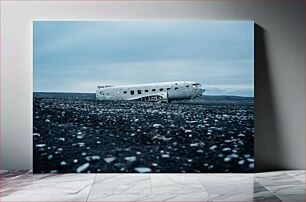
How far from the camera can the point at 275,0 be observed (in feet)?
21.7

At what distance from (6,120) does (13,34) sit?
3.56 ft

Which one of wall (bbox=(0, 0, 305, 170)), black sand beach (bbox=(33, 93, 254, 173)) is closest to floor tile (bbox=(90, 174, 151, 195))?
black sand beach (bbox=(33, 93, 254, 173))

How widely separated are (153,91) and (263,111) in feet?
4.73

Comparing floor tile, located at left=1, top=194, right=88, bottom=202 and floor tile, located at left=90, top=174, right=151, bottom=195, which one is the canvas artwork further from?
floor tile, located at left=1, top=194, right=88, bottom=202

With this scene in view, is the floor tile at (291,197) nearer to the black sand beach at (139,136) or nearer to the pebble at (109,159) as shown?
the black sand beach at (139,136)

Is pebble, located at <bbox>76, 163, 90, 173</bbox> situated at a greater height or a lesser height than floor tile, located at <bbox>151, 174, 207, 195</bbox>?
greater

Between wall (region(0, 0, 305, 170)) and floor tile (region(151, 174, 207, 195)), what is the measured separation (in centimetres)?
110

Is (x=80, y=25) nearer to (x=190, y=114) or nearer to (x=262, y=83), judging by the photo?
(x=190, y=114)

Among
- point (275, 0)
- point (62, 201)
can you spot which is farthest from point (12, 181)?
point (275, 0)

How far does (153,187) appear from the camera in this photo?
5586 millimetres

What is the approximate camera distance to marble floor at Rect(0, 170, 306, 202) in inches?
199

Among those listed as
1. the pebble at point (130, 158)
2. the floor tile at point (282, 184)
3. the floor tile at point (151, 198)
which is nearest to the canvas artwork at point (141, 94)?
the pebble at point (130, 158)

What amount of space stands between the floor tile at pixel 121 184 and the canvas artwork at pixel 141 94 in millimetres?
220

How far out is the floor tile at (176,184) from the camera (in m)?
5.39
